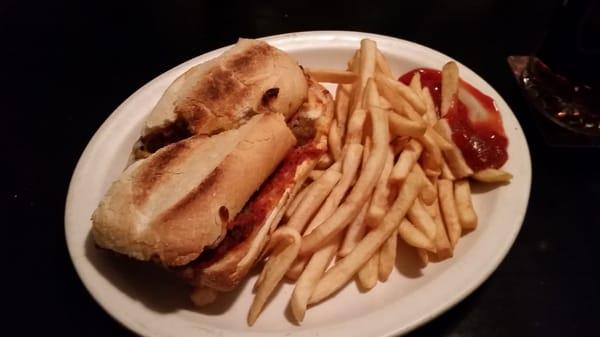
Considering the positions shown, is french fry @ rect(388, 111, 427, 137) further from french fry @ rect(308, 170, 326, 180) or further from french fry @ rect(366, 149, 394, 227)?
french fry @ rect(308, 170, 326, 180)

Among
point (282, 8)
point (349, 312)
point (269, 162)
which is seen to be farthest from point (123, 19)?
point (349, 312)

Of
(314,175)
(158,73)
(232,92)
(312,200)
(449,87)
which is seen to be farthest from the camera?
(158,73)

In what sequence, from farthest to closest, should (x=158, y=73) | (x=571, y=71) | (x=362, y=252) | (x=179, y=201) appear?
(x=158, y=73), (x=571, y=71), (x=362, y=252), (x=179, y=201)

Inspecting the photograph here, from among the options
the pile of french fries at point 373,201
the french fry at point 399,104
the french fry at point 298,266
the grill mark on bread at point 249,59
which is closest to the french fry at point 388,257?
the pile of french fries at point 373,201

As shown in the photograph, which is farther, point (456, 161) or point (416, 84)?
point (416, 84)

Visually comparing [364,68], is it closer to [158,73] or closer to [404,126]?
[404,126]

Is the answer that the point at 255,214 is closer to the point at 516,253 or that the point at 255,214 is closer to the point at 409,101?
the point at 409,101

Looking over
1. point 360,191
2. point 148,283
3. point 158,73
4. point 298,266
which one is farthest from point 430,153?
point 158,73
